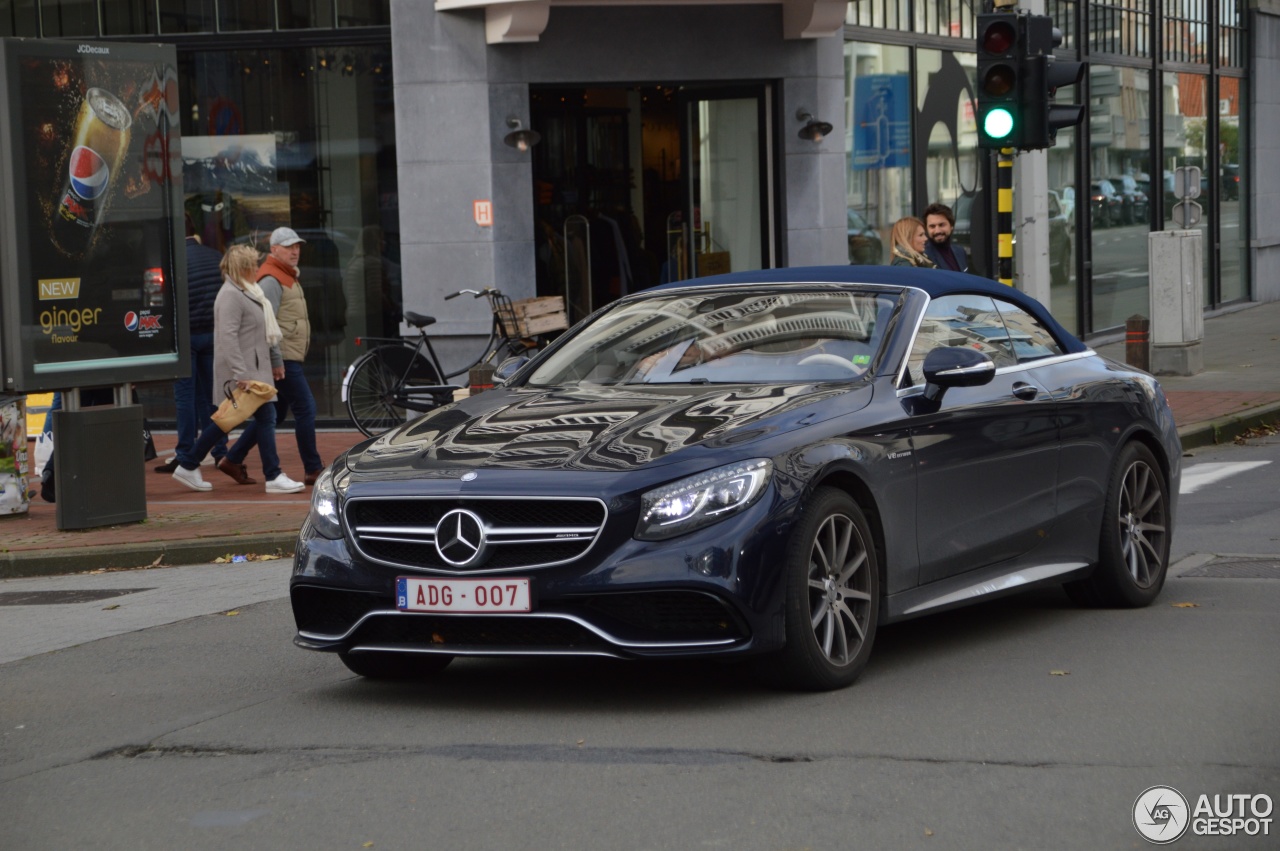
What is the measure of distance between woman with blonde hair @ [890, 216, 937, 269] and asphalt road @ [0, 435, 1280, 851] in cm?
643

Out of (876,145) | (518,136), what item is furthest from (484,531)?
(876,145)

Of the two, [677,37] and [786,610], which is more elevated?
[677,37]

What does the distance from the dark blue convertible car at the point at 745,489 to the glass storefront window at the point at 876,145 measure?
39.2 feet

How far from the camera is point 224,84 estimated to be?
59.3ft

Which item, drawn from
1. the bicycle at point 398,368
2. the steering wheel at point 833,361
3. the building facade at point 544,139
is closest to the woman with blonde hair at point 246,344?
the bicycle at point 398,368

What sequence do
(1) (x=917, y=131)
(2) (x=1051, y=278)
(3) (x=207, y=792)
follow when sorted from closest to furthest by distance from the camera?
(3) (x=207, y=792) < (1) (x=917, y=131) < (2) (x=1051, y=278)

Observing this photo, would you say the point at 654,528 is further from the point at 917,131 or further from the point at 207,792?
the point at 917,131

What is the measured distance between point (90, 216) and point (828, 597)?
7.52 m

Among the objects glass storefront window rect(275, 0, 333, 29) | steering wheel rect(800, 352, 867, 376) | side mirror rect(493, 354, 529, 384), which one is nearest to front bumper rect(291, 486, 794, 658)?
steering wheel rect(800, 352, 867, 376)

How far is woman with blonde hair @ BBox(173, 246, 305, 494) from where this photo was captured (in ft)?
42.7

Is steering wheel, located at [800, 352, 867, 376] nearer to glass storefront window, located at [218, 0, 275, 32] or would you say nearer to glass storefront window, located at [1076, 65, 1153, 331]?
glass storefront window, located at [218, 0, 275, 32]

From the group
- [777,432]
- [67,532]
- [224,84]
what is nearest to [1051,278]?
[224,84]

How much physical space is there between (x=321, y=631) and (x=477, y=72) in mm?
11728

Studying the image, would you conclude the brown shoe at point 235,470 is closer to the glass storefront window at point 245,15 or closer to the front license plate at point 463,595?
the glass storefront window at point 245,15
